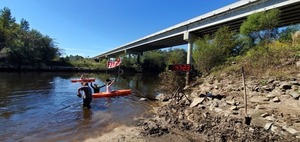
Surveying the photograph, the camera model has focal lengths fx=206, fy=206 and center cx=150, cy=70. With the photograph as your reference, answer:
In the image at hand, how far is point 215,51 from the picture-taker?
17.2m

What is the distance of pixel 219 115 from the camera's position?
780cm

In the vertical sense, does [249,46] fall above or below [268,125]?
above

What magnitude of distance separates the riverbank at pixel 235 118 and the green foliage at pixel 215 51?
667cm

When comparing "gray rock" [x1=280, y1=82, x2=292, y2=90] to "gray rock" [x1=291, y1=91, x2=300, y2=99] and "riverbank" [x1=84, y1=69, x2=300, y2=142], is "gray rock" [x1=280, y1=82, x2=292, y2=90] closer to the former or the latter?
"riverbank" [x1=84, y1=69, x2=300, y2=142]

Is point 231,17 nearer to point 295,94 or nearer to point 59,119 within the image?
point 295,94

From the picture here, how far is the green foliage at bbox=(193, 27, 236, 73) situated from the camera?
17.1 metres

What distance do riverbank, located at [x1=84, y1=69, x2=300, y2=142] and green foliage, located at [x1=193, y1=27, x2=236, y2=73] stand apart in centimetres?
667

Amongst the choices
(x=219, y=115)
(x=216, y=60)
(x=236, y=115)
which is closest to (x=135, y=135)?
(x=219, y=115)

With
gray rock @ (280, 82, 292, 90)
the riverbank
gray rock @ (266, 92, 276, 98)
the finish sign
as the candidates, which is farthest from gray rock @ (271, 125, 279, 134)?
the finish sign

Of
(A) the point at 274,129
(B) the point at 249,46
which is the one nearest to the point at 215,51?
(B) the point at 249,46

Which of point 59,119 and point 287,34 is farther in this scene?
point 287,34

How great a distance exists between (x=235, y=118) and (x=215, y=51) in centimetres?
1091

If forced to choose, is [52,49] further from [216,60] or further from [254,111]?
[254,111]

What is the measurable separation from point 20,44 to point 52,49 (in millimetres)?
9727
